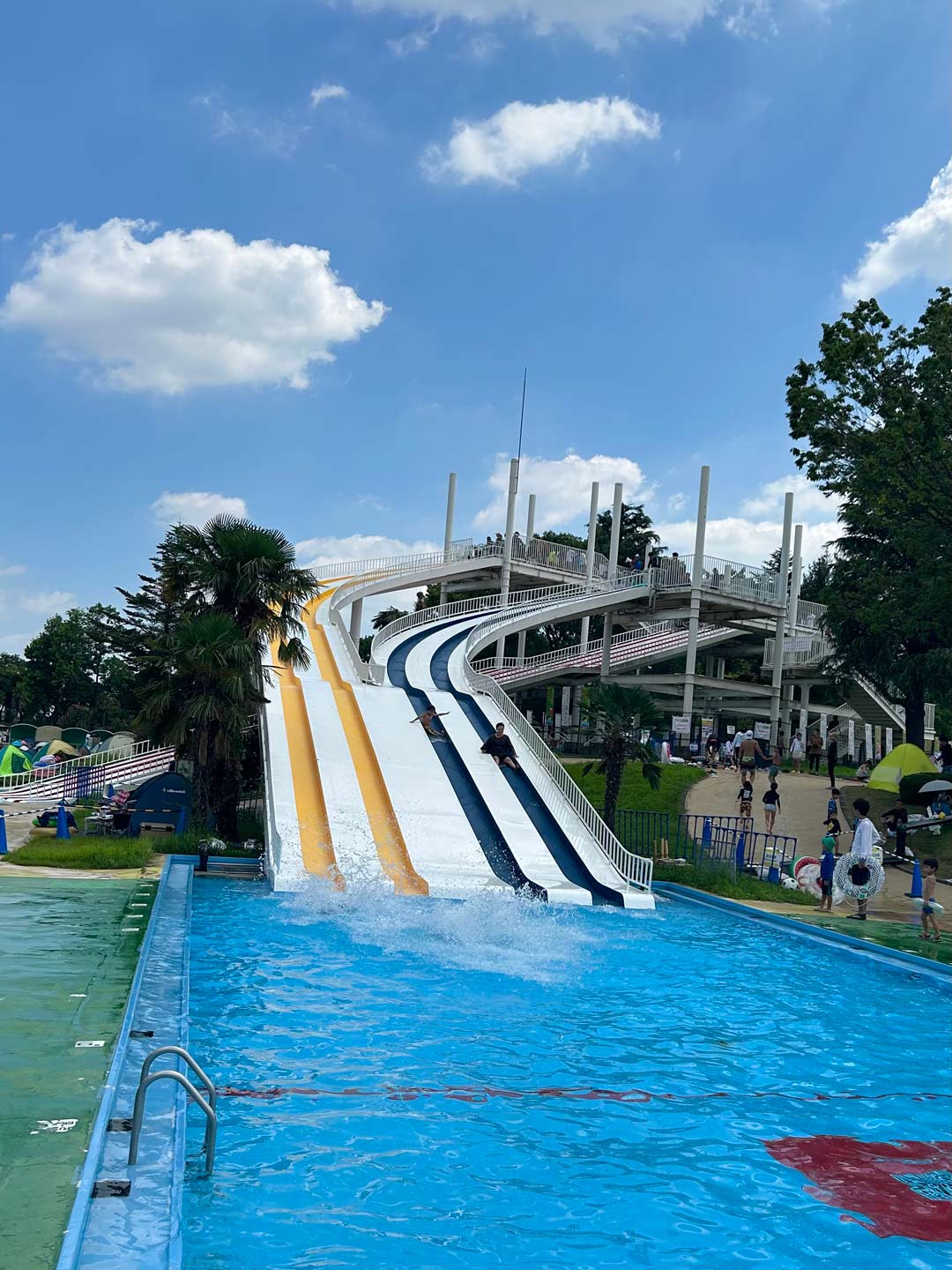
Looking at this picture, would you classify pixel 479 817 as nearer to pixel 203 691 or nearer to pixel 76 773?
pixel 203 691

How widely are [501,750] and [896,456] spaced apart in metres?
9.62

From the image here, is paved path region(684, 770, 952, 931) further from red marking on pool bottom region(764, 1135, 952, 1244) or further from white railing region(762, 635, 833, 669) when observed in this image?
red marking on pool bottom region(764, 1135, 952, 1244)

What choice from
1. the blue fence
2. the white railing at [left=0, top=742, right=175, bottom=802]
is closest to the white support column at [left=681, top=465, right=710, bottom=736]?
the blue fence

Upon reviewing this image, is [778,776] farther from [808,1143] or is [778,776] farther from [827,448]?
[808,1143]

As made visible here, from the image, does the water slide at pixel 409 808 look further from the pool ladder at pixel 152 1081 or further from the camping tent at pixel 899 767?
the camping tent at pixel 899 767

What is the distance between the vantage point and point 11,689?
70875mm

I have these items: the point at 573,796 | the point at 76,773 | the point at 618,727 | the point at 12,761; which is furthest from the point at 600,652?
the point at 618,727

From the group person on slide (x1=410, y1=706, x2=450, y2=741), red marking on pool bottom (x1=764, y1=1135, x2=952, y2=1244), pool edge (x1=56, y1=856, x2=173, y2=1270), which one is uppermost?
person on slide (x1=410, y1=706, x2=450, y2=741)

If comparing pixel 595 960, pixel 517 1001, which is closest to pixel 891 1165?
pixel 517 1001

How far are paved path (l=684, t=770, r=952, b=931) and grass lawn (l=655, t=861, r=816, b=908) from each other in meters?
0.84

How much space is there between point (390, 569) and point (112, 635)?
2154 cm

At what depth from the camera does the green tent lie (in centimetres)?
3198

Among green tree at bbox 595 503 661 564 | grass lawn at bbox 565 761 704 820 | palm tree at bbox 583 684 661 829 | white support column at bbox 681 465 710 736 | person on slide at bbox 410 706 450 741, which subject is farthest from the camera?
green tree at bbox 595 503 661 564

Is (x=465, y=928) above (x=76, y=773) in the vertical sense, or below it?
below
